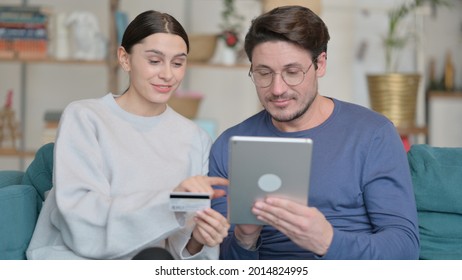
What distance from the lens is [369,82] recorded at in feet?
15.2

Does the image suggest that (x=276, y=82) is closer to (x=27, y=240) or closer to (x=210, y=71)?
(x=27, y=240)

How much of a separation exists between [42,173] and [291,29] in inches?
33.7

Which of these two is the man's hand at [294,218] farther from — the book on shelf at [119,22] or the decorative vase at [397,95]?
the decorative vase at [397,95]

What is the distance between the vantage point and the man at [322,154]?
184cm

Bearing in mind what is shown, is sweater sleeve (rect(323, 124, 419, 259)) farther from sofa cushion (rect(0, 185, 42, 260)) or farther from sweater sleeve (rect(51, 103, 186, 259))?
sofa cushion (rect(0, 185, 42, 260))

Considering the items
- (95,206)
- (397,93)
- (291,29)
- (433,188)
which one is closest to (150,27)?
(291,29)

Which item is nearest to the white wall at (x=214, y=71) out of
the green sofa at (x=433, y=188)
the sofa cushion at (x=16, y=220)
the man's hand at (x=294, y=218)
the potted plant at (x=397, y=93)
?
the potted plant at (x=397, y=93)

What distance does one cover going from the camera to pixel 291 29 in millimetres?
1860

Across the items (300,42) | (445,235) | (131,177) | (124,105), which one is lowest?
(445,235)

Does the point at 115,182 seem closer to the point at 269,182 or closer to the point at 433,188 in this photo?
the point at 269,182

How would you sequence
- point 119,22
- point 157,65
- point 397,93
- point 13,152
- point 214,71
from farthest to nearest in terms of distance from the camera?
1. point 214,71
2. point 397,93
3. point 13,152
4. point 119,22
5. point 157,65

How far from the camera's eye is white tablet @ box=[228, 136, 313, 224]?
153 centimetres
